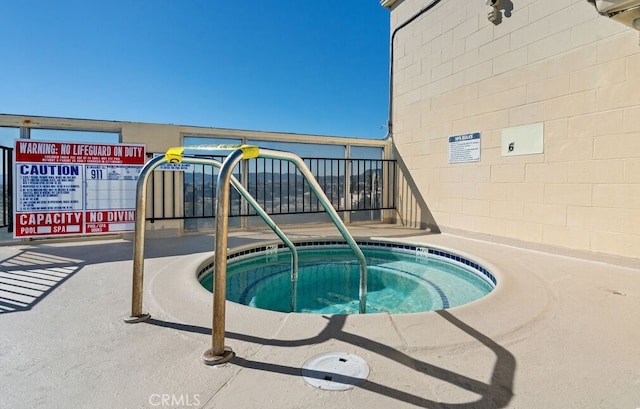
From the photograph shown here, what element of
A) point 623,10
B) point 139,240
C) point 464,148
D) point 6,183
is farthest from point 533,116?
point 6,183

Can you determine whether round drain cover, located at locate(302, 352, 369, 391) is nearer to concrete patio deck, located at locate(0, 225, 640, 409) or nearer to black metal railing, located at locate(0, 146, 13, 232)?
concrete patio deck, located at locate(0, 225, 640, 409)

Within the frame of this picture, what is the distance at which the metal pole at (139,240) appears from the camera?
1.54m

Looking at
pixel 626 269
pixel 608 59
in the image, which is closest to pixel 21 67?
pixel 608 59

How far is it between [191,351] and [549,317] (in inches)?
69.0

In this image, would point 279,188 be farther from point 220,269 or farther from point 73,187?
point 220,269

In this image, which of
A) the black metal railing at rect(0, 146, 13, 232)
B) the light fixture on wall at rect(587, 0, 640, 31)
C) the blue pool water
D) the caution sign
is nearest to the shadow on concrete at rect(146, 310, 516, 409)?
the blue pool water

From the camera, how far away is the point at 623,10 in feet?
→ 7.00

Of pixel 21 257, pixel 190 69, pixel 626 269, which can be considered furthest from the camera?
pixel 190 69

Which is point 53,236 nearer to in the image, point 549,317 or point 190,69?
point 549,317

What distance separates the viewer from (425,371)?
113 cm

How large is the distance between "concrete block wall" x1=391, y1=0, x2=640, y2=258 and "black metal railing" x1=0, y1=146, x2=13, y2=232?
521cm

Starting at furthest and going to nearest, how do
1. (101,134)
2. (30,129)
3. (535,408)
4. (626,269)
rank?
(101,134) → (30,129) → (626,269) → (535,408)

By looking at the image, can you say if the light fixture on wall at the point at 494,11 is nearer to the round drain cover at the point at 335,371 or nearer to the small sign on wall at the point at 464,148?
the small sign on wall at the point at 464,148

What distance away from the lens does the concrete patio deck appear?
98 centimetres
